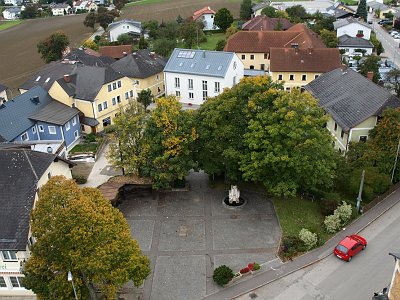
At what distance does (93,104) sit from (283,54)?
1190 inches

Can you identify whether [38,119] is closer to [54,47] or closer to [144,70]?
[144,70]

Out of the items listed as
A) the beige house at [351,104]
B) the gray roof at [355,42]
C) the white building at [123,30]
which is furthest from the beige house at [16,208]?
the white building at [123,30]

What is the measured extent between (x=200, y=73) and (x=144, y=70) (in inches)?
416

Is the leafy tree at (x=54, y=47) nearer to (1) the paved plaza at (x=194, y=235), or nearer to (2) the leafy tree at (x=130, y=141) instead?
(2) the leafy tree at (x=130, y=141)

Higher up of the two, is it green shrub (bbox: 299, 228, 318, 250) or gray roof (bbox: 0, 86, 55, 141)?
gray roof (bbox: 0, 86, 55, 141)

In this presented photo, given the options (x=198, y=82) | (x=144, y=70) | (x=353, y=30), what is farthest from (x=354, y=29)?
(x=144, y=70)

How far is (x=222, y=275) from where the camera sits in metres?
29.8

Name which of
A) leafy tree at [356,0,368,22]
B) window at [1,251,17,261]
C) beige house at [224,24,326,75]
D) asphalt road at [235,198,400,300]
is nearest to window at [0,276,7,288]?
window at [1,251,17,261]

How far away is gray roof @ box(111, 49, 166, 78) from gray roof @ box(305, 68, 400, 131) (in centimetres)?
2669

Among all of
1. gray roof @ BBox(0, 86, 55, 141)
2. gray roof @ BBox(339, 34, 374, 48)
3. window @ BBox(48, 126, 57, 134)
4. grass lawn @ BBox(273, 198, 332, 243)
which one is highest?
gray roof @ BBox(0, 86, 55, 141)

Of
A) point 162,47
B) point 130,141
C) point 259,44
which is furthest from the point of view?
point 162,47

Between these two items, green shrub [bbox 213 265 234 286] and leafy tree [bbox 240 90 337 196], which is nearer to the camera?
green shrub [bbox 213 265 234 286]

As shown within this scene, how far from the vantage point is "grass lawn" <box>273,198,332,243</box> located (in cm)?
3508

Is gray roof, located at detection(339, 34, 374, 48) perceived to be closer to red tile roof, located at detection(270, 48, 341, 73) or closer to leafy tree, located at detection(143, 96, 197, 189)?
red tile roof, located at detection(270, 48, 341, 73)
